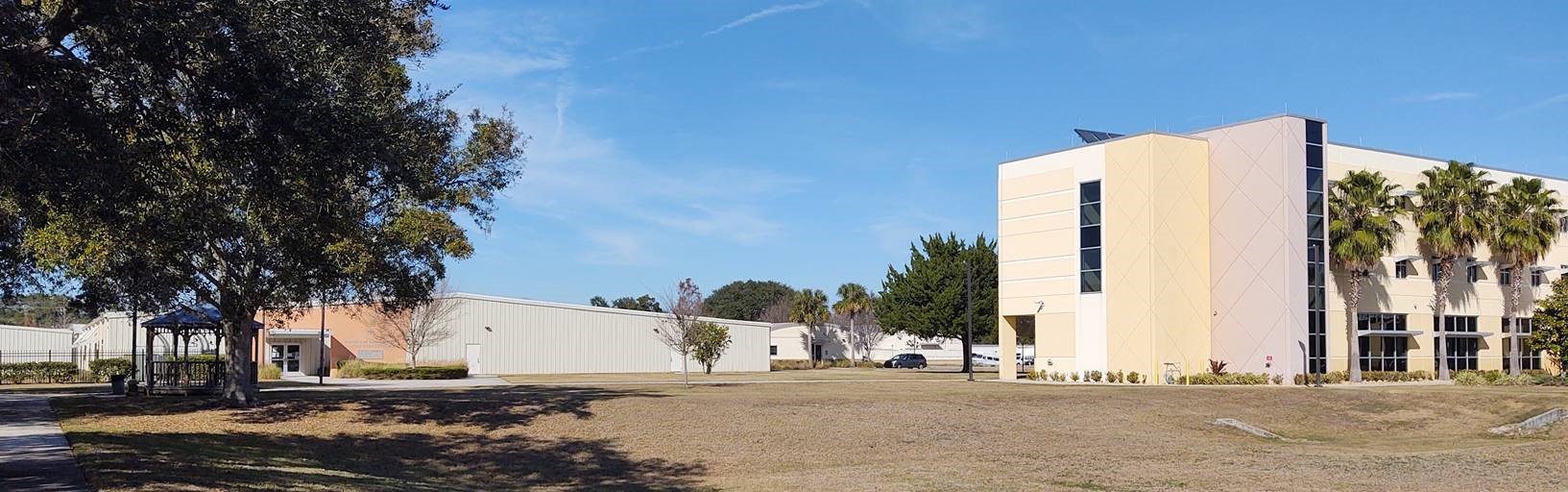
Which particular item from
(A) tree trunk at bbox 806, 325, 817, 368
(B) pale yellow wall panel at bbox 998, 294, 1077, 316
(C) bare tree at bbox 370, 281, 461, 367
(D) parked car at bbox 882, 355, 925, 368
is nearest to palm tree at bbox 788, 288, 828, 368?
(A) tree trunk at bbox 806, 325, 817, 368

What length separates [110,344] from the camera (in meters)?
66.1

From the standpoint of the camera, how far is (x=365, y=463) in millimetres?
23438

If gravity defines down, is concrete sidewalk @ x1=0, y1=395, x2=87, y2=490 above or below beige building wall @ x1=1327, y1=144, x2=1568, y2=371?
below

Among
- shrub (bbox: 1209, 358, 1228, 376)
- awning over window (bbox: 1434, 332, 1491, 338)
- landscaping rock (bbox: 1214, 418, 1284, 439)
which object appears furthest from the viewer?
awning over window (bbox: 1434, 332, 1491, 338)

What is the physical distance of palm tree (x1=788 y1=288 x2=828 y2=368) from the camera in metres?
97.4

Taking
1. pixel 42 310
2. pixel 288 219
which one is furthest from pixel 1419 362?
pixel 42 310

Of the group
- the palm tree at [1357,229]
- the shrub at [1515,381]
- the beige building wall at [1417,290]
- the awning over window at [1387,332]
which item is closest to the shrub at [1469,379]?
the shrub at [1515,381]

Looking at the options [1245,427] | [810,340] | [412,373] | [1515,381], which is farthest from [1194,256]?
[810,340]

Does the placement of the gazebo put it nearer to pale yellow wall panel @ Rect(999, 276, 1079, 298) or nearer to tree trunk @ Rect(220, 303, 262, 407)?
tree trunk @ Rect(220, 303, 262, 407)

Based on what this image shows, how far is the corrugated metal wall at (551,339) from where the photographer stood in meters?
70.5

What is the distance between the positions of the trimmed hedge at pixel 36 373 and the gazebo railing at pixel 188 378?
1404 cm

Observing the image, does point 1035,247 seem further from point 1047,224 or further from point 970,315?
point 970,315

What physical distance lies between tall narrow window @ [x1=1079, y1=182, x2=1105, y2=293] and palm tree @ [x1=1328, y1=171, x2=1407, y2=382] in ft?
30.7

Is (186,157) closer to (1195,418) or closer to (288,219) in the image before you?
(288,219)
